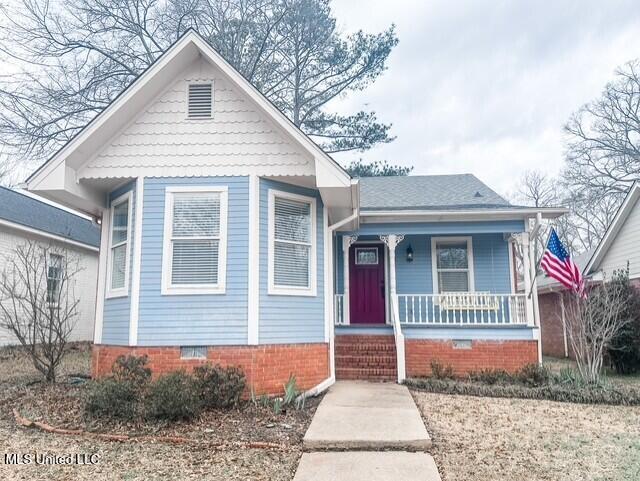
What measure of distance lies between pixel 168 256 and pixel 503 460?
18.2 ft

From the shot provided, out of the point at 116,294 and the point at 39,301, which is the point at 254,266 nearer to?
the point at 116,294

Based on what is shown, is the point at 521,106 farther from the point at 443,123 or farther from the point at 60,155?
the point at 60,155

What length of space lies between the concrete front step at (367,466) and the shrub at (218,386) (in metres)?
1.99

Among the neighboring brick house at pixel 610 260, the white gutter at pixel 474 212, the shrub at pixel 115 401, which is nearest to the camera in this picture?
the shrub at pixel 115 401

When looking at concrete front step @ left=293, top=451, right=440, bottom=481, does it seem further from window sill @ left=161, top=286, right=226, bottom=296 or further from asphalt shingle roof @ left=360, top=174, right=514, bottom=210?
asphalt shingle roof @ left=360, top=174, right=514, bottom=210

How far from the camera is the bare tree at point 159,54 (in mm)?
14531

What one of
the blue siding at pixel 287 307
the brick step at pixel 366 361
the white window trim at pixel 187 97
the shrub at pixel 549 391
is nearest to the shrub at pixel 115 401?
the blue siding at pixel 287 307

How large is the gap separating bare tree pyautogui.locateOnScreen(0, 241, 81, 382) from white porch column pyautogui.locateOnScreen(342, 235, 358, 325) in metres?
5.64

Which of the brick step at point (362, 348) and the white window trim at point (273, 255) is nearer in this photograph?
the white window trim at point (273, 255)

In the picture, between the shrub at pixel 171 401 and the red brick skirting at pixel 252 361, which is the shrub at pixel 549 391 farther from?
the shrub at pixel 171 401

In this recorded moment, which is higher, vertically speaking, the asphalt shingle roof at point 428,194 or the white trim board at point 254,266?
the asphalt shingle roof at point 428,194

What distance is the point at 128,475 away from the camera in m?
4.43

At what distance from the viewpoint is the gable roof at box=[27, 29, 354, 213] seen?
7.49m

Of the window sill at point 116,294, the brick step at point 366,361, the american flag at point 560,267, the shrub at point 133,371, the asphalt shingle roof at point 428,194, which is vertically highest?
the asphalt shingle roof at point 428,194
